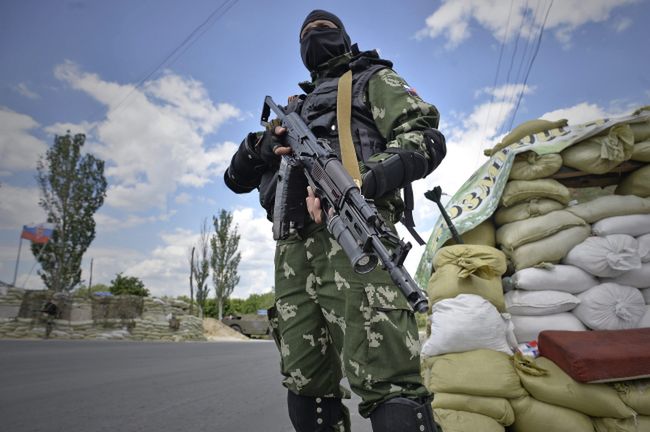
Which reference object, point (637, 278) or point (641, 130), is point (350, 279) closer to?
point (637, 278)

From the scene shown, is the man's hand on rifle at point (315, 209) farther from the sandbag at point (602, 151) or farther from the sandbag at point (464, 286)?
the sandbag at point (602, 151)

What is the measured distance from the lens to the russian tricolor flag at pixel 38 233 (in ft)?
51.9

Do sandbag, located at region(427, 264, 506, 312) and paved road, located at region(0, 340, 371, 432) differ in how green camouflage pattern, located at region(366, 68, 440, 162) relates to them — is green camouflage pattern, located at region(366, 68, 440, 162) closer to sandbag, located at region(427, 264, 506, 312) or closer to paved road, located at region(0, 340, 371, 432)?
sandbag, located at region(427, 264, 506, 312)

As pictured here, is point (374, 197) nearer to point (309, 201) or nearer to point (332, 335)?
point (309, 201)

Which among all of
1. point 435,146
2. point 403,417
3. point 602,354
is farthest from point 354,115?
point 602,354

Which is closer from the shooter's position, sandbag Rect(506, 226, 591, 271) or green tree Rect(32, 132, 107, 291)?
sandbag Rect(506, 226, 591, 271)

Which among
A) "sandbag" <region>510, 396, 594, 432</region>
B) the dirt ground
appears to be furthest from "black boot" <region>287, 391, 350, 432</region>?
the dirt ground

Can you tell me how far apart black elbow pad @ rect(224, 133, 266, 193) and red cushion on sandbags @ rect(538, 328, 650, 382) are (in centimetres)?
166

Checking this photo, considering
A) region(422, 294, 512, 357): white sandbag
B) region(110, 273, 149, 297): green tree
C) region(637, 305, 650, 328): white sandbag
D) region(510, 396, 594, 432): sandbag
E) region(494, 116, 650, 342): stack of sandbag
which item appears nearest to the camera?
region(510, 396, 594, 432): sandbag

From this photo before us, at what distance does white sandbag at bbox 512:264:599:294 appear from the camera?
2416mm

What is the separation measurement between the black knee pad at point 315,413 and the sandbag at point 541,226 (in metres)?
1.81

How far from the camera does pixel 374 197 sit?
122cm

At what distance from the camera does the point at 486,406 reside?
1882mm

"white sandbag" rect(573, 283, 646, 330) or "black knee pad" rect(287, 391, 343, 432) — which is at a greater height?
"white sandbag" rect(573, 283, 646, 330)
